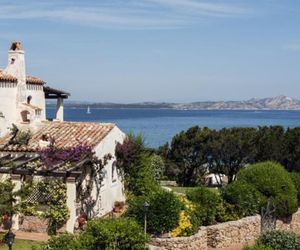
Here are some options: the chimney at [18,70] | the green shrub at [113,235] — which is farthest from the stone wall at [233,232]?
the chimney at [18,70]

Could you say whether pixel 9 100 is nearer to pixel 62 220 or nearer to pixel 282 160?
pixel 62 220

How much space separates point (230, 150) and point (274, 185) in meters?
16.4

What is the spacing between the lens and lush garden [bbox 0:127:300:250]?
18438 millimetres

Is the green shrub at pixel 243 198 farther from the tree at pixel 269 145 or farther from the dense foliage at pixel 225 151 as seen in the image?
the dense foliage at pixel 225 151

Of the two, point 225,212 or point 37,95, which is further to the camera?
point 37,95

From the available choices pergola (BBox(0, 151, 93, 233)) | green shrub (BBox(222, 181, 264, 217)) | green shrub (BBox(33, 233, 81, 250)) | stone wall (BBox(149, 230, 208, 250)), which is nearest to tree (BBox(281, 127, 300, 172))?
green shrub (BBox(222, 181, 264, 217))

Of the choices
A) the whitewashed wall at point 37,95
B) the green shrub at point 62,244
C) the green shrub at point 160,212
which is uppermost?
the whitewashed wall at point 37,95

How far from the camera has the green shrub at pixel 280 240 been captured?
2142 centimetres

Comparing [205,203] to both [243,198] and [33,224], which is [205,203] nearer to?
[243,198]

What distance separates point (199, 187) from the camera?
1080 inches

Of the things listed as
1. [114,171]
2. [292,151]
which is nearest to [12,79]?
[114,171]

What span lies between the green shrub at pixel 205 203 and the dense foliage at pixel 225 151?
62.0 ft

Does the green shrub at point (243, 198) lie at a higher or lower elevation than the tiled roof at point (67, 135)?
lower

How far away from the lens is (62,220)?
24000mm
